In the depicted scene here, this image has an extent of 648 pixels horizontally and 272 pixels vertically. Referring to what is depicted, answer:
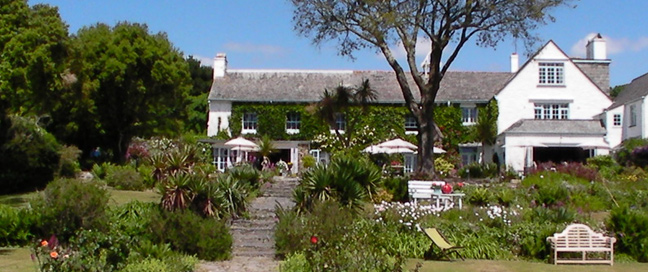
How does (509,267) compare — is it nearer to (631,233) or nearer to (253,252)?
(631,233)

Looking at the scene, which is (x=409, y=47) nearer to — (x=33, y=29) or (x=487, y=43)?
(x=487, y=43)

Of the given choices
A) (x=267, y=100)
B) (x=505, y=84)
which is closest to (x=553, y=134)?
(x=505, y=84)

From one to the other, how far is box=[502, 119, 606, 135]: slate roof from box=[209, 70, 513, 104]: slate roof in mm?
3995

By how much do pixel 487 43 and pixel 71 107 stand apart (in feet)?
73.8

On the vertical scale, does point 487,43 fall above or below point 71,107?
above

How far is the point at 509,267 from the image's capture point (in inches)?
622

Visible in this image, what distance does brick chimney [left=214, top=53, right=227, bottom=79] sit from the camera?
1891 inches

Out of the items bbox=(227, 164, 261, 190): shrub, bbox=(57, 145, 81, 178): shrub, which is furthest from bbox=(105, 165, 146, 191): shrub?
bbox=(227, 164, 261, 190): shrub

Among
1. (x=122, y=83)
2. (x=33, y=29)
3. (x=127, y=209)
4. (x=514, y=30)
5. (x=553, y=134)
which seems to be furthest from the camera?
(x=553, y=134)

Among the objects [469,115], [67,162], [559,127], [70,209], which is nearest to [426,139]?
[559,127]

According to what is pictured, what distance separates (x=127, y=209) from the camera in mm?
19391

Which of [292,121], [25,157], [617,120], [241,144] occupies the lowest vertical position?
[25,157]

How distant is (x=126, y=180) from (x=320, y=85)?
63.7 feet

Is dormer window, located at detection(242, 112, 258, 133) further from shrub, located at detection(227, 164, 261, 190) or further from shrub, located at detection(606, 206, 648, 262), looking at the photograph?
shrub, located at detection(606, 206, 648, 262)
